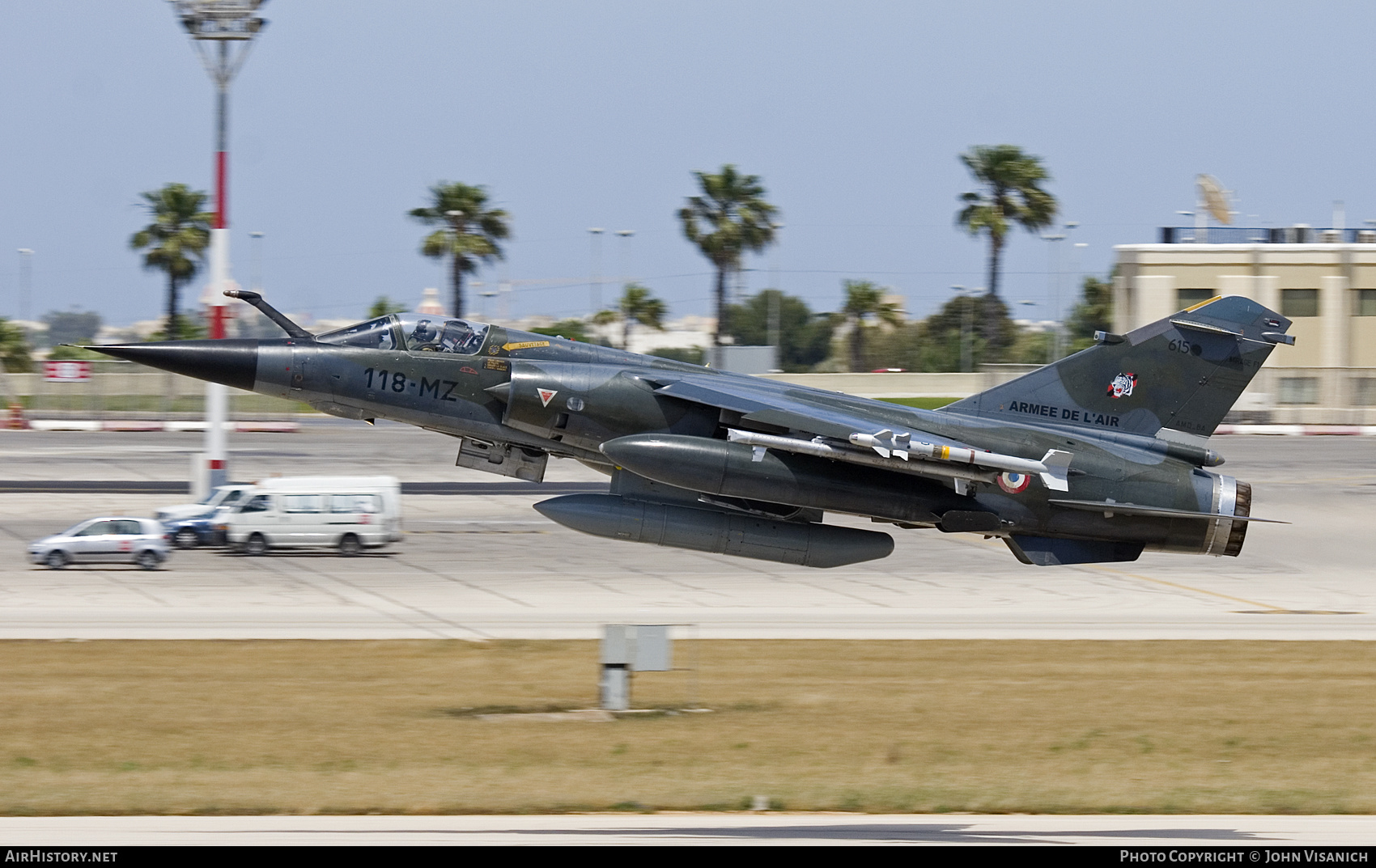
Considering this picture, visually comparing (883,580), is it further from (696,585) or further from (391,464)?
(391,464)

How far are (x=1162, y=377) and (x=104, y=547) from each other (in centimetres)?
2681

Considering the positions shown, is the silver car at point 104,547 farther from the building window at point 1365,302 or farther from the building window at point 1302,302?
the building window at point 1365,302

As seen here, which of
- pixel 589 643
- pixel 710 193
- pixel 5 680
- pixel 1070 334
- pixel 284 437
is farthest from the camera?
pixel 1070 334

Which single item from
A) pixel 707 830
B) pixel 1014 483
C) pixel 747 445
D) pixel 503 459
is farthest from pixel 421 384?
pixel 1014 483

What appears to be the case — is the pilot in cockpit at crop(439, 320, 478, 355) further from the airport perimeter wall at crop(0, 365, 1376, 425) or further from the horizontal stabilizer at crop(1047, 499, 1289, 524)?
the airport perimeter wall at crop(0, 365, 1376, 425)

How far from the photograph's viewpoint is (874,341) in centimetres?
11856

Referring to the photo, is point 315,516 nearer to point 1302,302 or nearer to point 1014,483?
point 1014,483

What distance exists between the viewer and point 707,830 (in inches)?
695

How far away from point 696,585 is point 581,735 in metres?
13.7

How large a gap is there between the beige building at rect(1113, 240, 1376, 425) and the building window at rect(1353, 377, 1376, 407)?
0.04m

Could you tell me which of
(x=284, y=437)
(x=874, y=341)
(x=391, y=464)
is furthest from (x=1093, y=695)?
(x=874, y=341)

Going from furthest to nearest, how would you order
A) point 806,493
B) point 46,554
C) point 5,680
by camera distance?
point 46,554
point 5,680
point 806,493

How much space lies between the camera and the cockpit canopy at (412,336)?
17984 millimetres

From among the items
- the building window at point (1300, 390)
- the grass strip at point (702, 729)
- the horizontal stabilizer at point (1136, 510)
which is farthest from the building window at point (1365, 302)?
the horizontal stabilizer at point (1136, 510)
